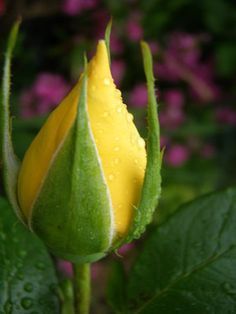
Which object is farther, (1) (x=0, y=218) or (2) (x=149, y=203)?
(1) (x=0, y=218)

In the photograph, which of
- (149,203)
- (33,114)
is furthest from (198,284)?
(33,114)

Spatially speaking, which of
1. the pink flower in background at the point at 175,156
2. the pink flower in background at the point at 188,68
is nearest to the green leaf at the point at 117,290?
the pink flower in background at the point at 175,156

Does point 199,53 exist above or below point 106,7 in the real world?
below

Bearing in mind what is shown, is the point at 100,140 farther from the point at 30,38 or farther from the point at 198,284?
the point at 30,38

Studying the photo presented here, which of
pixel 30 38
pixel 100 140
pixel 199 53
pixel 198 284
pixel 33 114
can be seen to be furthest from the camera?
pixel 199 53

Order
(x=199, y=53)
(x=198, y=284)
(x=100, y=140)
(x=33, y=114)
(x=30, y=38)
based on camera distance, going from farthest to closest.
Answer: (x=199, y=53) < (x=30, y=38) < (x=33, y=114) < (x=198, y=284) < (x=100, y=140)

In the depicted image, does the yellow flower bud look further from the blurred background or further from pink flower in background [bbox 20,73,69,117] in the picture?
pink flower in background [bbox 20,73,69,117]
